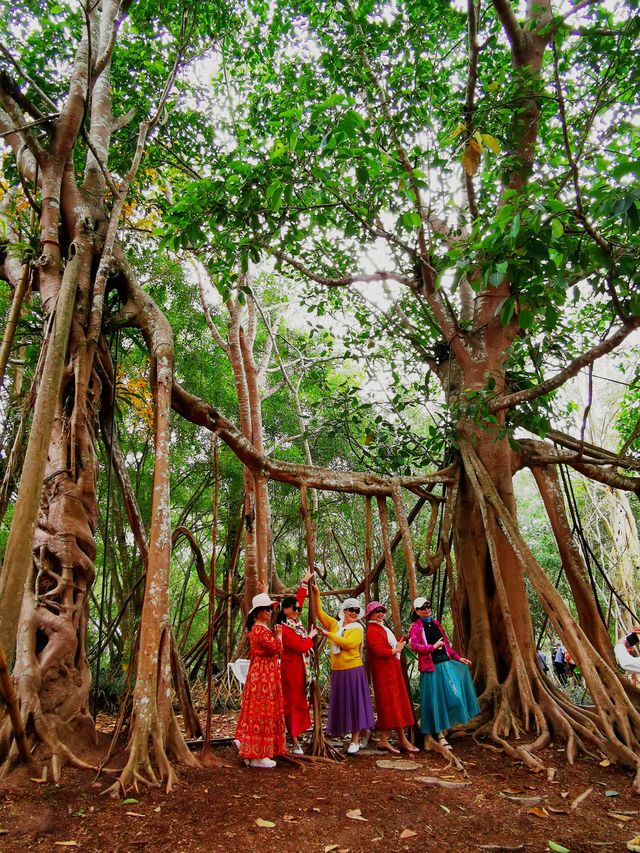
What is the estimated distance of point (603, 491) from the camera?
1301 cm


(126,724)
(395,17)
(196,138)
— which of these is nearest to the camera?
(126,724)

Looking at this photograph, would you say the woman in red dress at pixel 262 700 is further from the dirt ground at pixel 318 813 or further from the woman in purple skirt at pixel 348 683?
the woman in purple skirt at pixel 348 683

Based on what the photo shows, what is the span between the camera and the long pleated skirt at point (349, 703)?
15.0 feet

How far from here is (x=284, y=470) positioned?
5.20m

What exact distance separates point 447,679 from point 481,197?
5.11 meters

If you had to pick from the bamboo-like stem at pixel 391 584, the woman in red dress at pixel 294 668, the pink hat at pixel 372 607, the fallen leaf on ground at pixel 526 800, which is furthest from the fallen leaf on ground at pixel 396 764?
the pink hat at pixel 372 607

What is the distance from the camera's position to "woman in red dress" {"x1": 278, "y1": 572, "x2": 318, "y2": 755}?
4.44m

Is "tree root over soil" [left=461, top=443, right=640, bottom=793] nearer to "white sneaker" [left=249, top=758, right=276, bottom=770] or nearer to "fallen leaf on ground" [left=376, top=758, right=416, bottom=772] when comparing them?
"fallen leaf on ground" [left=376, top=758, right=416, bottom=772]

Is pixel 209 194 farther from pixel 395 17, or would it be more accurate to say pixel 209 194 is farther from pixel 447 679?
pixel 447 679

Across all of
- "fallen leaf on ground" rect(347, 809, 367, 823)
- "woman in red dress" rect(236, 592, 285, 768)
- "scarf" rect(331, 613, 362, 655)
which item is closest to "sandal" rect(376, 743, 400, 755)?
"scarf" rect(331, 613, 362, 655)

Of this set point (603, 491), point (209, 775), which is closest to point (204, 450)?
point (209, 775)

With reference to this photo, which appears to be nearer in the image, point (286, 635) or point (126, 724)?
point (126, 724)

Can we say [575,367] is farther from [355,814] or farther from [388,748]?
[388,748]

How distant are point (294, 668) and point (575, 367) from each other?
10.8ft
